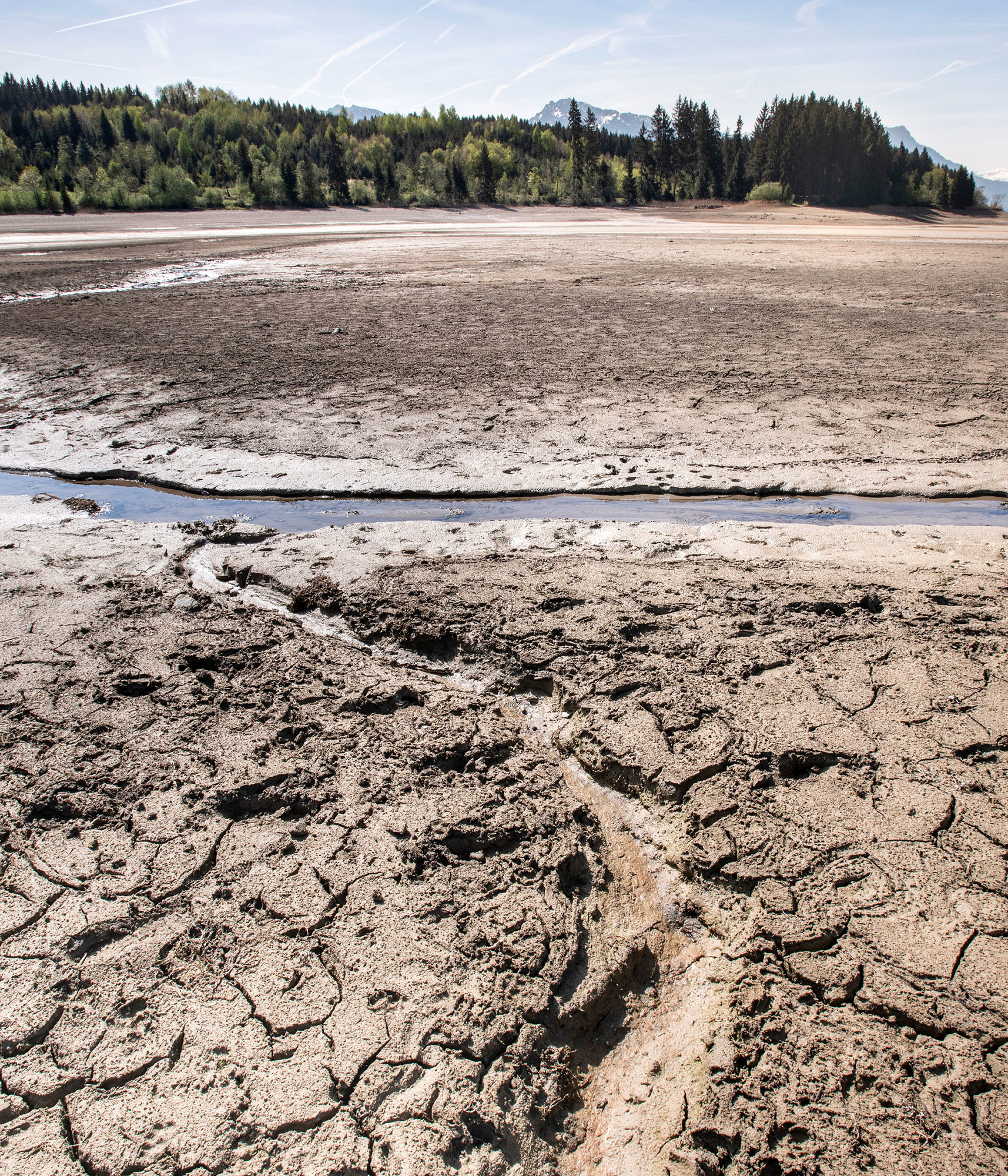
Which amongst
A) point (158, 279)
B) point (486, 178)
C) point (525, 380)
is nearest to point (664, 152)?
point (486, 178)

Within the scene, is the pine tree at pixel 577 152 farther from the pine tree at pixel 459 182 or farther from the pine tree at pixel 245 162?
the pine tree at pixel 245 162

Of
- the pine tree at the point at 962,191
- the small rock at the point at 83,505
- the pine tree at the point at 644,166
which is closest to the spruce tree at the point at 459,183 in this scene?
the pine tree at the point at 644,166

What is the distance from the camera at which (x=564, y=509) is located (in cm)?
448

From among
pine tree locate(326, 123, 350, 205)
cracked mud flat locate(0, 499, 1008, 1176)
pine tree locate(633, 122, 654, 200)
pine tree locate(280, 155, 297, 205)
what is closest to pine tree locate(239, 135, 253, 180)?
pine tree locate(280, 155, 297, 205)

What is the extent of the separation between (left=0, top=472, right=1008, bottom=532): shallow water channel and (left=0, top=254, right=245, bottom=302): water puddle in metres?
8.63

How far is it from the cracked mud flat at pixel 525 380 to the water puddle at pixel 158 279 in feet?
1.11

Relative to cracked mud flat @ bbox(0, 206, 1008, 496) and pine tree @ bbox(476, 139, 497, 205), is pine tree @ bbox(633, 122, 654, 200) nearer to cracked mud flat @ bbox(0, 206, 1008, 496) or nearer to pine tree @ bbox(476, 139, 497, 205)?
pine tree @ bbox(476, 139, 497, 205)

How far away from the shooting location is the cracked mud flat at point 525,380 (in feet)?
16.3

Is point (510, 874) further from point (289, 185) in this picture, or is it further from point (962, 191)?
point (962, 191)

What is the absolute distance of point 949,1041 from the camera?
1660 millimetres

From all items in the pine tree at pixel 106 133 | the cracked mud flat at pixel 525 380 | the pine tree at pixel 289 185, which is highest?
the pine tree at pixel 106 133

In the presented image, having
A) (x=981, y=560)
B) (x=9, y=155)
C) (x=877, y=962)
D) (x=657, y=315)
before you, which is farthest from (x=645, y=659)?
(x=9, y=155)

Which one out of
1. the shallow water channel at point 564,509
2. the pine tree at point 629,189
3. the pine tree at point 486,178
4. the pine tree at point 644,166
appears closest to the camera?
the shallow water channel at point 564,509

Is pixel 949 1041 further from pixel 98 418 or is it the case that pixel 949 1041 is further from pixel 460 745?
pixel 98 418
